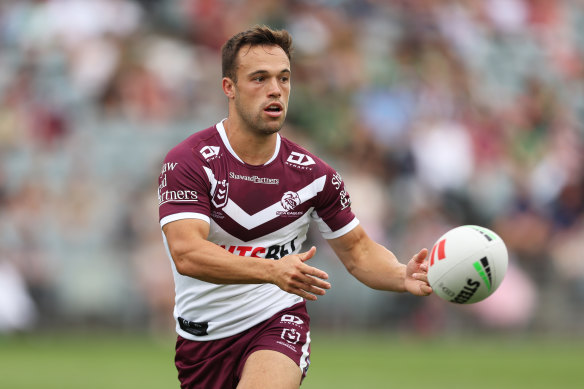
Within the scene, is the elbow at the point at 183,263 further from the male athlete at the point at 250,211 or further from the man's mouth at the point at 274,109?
the man's mouth at the point at 274,109

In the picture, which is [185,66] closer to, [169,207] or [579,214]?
[579,214]

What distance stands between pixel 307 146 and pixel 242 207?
10.1 m

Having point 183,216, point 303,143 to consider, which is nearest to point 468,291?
point 183,216

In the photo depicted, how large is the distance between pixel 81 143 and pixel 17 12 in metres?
3.32

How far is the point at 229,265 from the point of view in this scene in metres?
6.00

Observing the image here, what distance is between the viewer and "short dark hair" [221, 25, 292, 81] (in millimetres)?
6812

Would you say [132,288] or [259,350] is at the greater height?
[132,288]

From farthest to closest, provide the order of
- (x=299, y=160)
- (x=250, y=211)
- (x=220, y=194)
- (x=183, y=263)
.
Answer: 1. (x=299, y=160)
2. (x=250, y=211)
3. (x=220, y=194)
4. (x=183, y=263)

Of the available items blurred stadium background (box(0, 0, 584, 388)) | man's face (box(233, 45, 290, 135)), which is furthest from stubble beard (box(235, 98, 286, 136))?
blurred stadium background (box(0, 0, 584, 388))

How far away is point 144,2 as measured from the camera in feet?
61.9

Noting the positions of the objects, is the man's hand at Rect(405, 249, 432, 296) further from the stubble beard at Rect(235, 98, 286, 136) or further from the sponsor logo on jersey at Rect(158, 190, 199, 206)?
the sponsor logo on jersey at Rect(158, 190, 199, 206)

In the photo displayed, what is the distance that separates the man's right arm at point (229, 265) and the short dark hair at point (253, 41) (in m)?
1.19

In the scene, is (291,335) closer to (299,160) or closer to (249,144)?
(299,160)

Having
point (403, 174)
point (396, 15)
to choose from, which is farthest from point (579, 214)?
point (396, 15)
